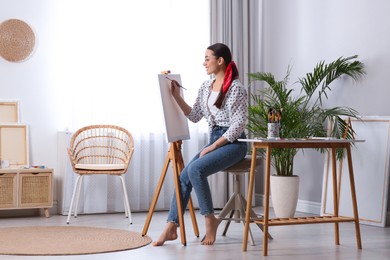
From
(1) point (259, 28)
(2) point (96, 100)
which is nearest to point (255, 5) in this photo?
(1) point (259, 28)

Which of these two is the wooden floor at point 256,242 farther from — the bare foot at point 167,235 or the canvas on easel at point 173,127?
the canvas on easel at point 173,127

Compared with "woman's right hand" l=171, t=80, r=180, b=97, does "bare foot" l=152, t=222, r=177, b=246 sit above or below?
below

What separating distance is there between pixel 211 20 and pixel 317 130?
1.58m

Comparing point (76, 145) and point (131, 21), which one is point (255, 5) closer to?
point (131, 21)

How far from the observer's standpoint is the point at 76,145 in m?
6.35

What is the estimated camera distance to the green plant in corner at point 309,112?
19.8 ft

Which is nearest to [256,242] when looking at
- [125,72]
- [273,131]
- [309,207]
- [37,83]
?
[273,131]

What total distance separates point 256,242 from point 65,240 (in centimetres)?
128

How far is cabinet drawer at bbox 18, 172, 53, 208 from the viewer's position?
6.13 m

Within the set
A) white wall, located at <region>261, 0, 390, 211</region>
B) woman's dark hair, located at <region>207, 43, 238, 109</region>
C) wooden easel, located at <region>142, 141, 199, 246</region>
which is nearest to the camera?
wooden easel, located at <region>142, 141, 199, 246</region>

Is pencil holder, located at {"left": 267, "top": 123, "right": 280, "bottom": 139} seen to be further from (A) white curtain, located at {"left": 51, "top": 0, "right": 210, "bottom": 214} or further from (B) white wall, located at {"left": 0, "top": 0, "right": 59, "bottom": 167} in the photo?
(B) white wall, located at {"left": 0, "top": 0, "right": 59, "bottom": 167}

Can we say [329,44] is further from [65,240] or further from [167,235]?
[65,240]

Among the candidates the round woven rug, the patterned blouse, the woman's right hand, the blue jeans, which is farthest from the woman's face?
the round woven rug

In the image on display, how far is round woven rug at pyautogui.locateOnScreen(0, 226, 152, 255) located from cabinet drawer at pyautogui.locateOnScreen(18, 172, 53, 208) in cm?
74
